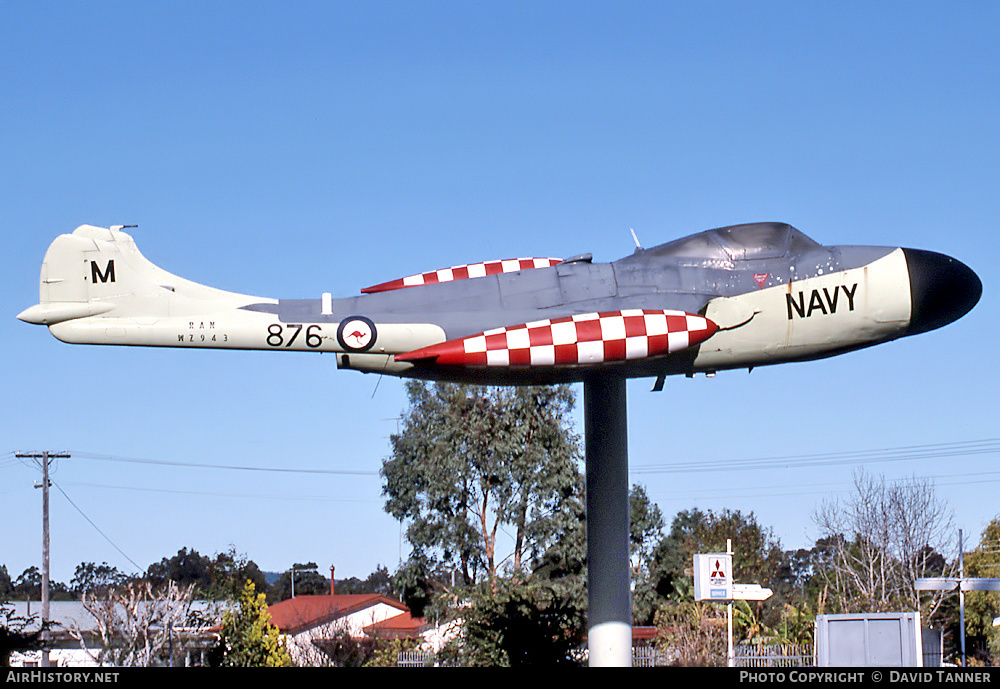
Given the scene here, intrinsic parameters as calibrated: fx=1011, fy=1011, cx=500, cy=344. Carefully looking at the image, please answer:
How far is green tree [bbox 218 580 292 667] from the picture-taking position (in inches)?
1123

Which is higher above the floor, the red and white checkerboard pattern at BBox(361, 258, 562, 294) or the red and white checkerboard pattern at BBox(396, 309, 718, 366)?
the red and white checkerboard pattern at BBox(361, 258, 562, 294)

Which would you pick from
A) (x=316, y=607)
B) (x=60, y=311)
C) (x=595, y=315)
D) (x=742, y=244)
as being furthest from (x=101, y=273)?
(x=316, y=607)

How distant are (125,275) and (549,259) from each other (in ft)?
23.5

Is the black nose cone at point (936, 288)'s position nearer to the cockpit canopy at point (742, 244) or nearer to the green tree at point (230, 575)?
the cockpit canopy at point (742, 244)

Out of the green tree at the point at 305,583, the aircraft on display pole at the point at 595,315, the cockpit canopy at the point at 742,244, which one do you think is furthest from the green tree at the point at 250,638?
the green tree at the point at 305,583

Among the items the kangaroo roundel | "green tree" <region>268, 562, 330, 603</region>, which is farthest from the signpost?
"green tree" <region>268, 562, 330, 603</region>

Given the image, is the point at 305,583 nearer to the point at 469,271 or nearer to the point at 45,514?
the point at 45,514

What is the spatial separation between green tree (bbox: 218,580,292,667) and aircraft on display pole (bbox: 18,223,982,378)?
580 inches

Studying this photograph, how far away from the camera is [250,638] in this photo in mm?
28688

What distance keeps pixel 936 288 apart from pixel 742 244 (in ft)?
10.7

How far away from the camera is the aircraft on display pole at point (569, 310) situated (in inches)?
608

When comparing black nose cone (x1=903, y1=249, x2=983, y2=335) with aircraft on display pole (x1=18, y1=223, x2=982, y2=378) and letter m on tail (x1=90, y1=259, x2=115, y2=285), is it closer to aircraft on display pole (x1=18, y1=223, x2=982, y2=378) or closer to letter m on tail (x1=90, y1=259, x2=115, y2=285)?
aircraft on display pole (x1=18, y1=223, x2=982, y2=378)

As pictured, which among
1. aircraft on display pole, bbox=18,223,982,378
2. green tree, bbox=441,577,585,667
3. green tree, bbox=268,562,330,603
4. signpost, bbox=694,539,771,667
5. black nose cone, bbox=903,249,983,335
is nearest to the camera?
aircraft on display pole, bbox=18,223,982,378

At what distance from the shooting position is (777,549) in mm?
67938
